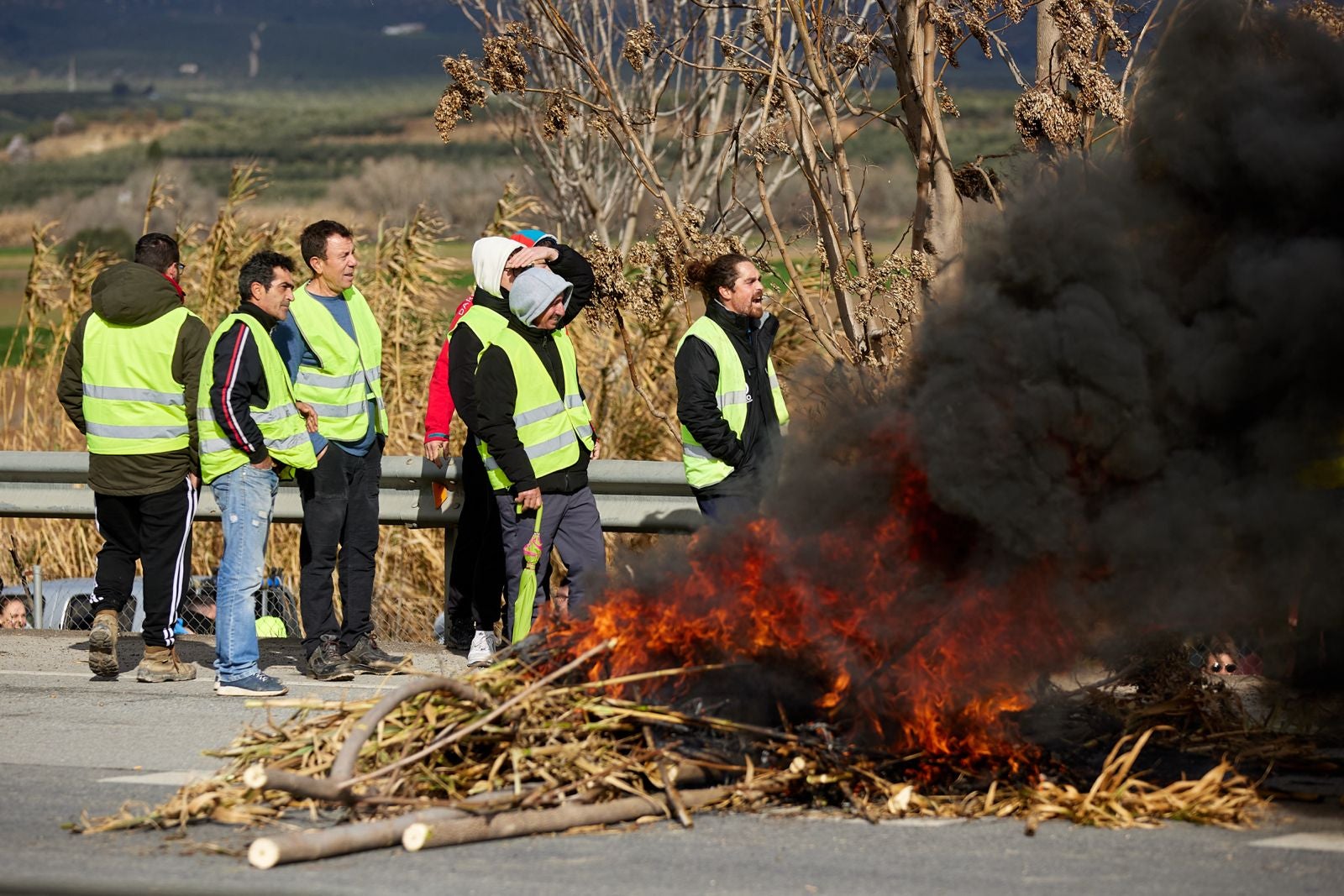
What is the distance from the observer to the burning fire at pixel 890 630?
19.7 ft

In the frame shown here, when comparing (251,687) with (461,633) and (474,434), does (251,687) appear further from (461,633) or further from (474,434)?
(474,434)

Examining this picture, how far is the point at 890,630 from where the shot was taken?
6.02 m

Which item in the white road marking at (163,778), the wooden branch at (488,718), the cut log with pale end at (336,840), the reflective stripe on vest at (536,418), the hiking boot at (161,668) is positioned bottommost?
the hiking boot at (161,668)

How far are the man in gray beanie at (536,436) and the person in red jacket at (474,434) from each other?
8.5 inches

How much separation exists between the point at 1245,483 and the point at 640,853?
2367mm

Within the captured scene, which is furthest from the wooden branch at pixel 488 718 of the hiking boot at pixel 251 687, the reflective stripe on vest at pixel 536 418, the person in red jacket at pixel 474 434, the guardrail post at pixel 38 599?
the guardrail post at pixel 38 599

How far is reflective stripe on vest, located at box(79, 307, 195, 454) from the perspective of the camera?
8.93 metres

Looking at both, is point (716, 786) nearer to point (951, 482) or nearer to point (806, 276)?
point (951, 482)

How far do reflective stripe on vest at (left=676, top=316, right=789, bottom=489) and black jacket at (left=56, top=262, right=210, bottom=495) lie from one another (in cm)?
251

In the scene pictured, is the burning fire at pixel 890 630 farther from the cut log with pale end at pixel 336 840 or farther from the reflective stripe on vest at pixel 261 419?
the reflective stripe on vest at pixel 261 419

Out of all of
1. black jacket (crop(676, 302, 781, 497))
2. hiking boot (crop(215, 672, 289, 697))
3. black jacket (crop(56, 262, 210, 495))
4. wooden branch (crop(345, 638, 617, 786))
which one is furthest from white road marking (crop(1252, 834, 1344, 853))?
black jacket (crop(56, 262, 210, 495))

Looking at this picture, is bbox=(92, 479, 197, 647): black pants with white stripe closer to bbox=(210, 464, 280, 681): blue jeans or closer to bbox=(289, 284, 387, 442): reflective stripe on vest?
bbox=(210, 464, 280, 681): blue jeans

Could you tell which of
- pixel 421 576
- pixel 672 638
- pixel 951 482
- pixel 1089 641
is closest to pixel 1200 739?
pixel 1089 641

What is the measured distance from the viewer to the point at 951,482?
589 cm
